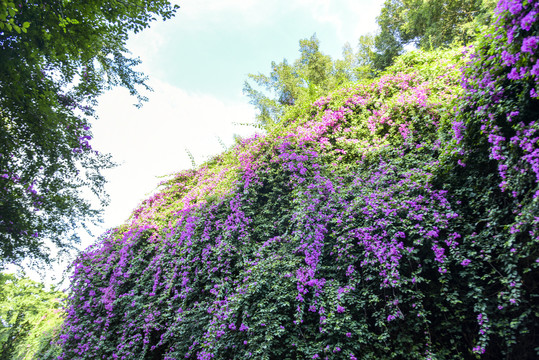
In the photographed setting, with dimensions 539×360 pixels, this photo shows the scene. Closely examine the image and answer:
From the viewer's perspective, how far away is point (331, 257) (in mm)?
3586

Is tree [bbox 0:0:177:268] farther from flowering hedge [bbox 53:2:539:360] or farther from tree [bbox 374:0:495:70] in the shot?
tree [bbox 374:0:495:70]

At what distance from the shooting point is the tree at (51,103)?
3.93 meters

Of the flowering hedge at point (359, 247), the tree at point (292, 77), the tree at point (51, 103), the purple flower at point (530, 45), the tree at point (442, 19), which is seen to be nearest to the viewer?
the purple flower at point (530, 45)

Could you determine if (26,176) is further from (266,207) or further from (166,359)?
(266,207)

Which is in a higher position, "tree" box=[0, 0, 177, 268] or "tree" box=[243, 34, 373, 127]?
"tree" box=[243, 34, 373, 127]

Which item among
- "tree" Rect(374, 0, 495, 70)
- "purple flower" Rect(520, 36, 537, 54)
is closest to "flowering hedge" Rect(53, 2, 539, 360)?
"purple flower" Rect(520, 36, 537, 54)

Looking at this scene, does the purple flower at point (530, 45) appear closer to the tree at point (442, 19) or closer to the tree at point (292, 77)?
the tree at point (442, 19)

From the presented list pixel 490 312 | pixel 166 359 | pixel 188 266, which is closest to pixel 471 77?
pixel 490 312

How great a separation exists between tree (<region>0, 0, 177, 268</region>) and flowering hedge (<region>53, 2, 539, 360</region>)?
1800 millimetres

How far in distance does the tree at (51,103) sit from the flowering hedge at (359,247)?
1.80 m

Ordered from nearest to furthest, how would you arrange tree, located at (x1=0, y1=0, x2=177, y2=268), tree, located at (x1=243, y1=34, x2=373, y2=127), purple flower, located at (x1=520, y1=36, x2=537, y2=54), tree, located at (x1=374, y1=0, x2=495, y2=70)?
purple flower, located at (x1=520, y1=36, x2=537, y2=54), tree, located at (x1=0, y1=0, x2=177, y2=268), tree, located at (x1=374, y1=0, x2=495, y2=70), tree, located at (x1=243, y1=34, x2=373, y2=127)

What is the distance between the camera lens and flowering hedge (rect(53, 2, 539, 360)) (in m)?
2.34

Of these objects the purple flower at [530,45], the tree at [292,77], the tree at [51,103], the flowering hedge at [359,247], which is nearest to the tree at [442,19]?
the tree at [292,77]

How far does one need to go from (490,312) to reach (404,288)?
69 centimetres
